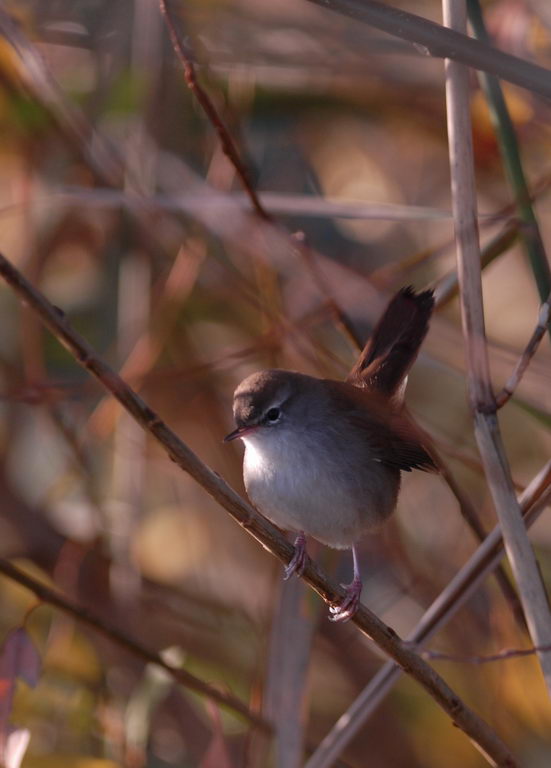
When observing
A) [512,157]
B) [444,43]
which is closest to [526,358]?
[512,157]

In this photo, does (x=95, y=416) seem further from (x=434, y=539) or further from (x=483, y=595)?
(x=483, y=595)

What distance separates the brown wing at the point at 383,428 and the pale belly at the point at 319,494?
59mm

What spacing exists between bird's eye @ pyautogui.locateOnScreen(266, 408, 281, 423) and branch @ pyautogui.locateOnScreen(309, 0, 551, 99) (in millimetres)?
1283

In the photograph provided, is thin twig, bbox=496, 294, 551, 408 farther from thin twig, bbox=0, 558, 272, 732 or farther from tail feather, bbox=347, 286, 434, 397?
thin twig, bbox=0, 558, 272, 732

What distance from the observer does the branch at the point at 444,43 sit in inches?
70.8

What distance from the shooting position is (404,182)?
4.53 m

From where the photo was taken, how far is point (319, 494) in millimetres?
2674

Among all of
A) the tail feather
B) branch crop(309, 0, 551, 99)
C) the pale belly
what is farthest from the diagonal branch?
branch crop(309, 0, 551, 99)

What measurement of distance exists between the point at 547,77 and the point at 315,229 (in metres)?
2.95

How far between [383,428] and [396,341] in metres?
0.26

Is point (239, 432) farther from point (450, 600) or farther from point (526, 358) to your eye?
point (526, 358)

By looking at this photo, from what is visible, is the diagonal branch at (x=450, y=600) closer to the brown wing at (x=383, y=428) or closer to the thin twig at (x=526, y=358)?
the thin twig at (x=526, y=358)

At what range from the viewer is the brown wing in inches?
107

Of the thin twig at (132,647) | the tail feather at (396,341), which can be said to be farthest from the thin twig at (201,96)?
the thin twig at (132,647)
